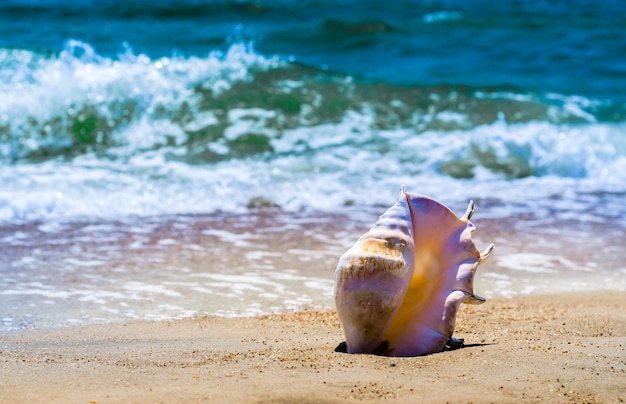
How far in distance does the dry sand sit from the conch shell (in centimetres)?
9

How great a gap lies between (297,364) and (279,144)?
20.0 feet

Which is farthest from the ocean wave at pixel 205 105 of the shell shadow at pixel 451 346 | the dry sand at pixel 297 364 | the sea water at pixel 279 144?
the shell shadow at pixel 451 346

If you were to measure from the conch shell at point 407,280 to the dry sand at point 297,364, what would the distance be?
0.09 meters

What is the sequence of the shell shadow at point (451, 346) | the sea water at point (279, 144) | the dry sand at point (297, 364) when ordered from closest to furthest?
1. the dry sand at point (297, 364)
2. the shell shadow at point (451, 346)
3. the sea water at point (279, 144)

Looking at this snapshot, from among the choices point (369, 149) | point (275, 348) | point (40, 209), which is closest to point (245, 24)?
point (369, 149)

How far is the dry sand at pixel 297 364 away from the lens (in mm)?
2432

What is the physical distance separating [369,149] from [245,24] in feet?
20.8

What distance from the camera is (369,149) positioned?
8406mm

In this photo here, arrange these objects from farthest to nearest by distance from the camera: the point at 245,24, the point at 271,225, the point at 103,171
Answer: the point at 245,24, the point at 103,171, the point at 271,225

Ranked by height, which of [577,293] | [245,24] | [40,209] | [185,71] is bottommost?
[577,293]

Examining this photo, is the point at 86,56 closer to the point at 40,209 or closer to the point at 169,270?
the point at 40,209

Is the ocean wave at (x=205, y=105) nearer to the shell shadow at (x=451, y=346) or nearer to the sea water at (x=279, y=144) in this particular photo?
the sea water at (x=279, y=144)

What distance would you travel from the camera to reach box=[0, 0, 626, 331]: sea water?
461 centimetres

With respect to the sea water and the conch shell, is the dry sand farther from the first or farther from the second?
the sea water
